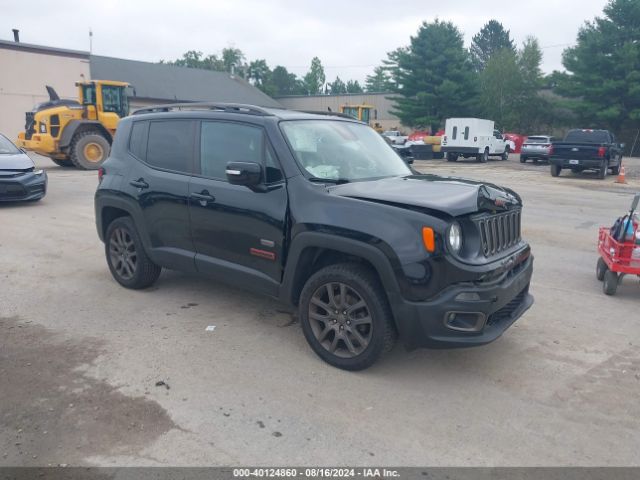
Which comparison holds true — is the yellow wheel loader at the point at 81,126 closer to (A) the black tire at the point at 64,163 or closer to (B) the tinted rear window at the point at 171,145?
(A) the black tire at the point at 64,163

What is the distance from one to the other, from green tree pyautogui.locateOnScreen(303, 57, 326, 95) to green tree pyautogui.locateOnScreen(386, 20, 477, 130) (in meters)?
53.5

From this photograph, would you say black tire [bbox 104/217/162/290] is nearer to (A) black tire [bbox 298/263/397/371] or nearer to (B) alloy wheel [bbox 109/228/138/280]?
(B) alloy wheel [bbox 109/228/138/280]

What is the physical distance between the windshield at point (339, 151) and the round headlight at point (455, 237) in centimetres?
115

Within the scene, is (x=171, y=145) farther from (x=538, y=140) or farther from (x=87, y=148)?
(x=538, y=140)

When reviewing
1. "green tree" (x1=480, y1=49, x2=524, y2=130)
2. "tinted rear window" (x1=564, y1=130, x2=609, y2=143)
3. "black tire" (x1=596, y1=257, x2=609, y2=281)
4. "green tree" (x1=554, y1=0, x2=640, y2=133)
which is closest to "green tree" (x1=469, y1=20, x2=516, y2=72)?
"green tree" (x1=480, y1=49, x2=524, y2=130)

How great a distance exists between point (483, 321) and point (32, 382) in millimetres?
3194

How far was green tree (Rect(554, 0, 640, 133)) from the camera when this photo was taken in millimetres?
36875

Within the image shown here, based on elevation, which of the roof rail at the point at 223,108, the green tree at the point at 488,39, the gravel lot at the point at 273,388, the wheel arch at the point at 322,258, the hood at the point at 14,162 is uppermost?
the green tree at the point at 488,39

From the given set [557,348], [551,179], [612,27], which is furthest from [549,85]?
[557,348]

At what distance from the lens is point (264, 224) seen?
4445mm

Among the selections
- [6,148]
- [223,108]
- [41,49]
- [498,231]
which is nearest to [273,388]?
[498,231]

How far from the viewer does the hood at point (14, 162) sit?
10.8 metres

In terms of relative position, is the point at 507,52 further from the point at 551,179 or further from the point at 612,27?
the point at 551,179

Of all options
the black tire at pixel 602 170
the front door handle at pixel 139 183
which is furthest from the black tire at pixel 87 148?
the black tire at pixel 602 170
